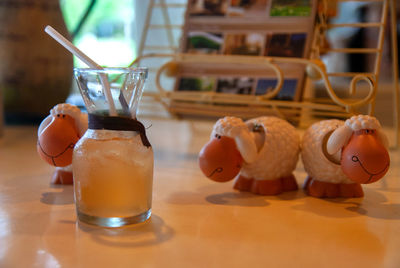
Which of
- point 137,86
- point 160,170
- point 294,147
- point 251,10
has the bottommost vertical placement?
point 160,170

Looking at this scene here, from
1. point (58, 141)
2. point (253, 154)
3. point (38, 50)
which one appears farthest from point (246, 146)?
point (38, 50)

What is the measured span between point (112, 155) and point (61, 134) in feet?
0.63

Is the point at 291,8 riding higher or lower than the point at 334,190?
higher

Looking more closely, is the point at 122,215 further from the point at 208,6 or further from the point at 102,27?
the point at 102,27

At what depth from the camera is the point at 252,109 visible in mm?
1080

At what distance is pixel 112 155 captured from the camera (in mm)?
608

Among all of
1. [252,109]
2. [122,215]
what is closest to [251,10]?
[252,109]

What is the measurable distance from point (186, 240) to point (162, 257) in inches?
2.5

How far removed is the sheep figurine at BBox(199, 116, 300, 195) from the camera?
75 centimetres

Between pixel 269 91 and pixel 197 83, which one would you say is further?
pixel 197 83

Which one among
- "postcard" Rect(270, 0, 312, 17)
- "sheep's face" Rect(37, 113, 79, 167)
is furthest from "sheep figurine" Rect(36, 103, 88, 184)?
"postcard" Rect(270, 0, 312, 17)

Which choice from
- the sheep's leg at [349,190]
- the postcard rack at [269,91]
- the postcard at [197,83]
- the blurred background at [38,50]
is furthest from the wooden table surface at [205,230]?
the blurred background at [38,50]

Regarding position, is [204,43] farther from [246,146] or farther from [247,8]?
[246,146]

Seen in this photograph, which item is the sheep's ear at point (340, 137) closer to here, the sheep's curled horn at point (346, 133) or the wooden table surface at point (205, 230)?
the sheep's curled horn at point (346, 133)
